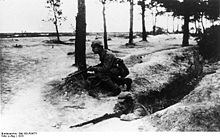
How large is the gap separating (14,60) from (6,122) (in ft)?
29.5

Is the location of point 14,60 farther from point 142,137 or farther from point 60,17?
point 60,17

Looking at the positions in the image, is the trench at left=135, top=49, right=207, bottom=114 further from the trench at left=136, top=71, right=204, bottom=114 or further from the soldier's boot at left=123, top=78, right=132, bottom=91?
the soldier's boot at left=123, top=78, right=132, bottom=91

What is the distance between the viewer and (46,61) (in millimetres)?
17078

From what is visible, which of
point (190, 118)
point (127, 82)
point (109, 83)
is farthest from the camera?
point (127, 82)

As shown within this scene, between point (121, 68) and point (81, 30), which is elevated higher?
point (81, 30)

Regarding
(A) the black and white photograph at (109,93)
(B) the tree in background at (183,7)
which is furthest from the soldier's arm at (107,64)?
(B) the tree in background at (183,7)

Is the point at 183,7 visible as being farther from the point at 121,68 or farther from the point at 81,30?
the point at 121,68

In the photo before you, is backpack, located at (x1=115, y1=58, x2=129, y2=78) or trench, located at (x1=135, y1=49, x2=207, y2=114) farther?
backpack, located at (x1=115, y1=58, x2=129, y2=78)

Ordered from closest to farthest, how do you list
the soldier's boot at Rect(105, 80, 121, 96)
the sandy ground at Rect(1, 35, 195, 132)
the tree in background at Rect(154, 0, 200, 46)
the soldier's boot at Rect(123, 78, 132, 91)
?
the sandy ground at Rect(1, 35, 195, 132)
the soldier's boot at Rect(105, 80, 121, 96)
the soldier's boot at Rect(123, 78, 132, 91)
the tree in background at Rect(154, 0, 200, 46)

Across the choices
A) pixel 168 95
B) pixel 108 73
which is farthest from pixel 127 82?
pixel 168 95

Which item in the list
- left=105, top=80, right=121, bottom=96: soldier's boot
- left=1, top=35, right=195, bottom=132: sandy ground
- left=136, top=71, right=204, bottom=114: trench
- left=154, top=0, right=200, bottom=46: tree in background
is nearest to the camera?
left=1, top=35, right=195, bottom=132: sandy ground

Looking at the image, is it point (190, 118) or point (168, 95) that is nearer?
point (190, 118)

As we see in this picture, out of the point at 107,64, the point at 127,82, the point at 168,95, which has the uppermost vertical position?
the point at 107,64

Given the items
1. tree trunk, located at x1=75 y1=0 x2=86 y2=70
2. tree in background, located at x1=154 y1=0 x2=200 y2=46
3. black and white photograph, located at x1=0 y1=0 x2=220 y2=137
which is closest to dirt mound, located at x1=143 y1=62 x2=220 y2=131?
black and white photograph, located at x1=0 y1=0 x2=220 y2=137
